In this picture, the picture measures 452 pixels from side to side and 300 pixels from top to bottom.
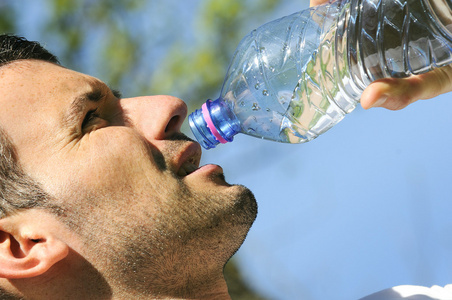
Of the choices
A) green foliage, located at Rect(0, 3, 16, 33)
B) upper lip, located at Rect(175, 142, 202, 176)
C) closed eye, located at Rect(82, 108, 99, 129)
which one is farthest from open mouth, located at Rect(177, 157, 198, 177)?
green foliage, located at Rect(0, 3, 16, 33)

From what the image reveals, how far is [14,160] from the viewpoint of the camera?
3.02ft

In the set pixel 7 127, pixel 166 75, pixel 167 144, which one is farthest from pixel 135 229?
pixel 166 75

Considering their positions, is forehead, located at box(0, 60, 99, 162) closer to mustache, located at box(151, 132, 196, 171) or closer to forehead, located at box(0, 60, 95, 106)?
forehead, located at box(0, 60, 95, 106)

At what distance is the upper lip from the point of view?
99 cm

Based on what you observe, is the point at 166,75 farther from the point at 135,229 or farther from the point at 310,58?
the point at 135,229

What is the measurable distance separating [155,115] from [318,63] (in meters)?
0.39

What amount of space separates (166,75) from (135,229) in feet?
4.84

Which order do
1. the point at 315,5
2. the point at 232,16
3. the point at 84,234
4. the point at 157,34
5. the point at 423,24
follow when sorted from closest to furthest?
the point at 423,24 → the point at 84,234 → the point at 315,5 → the point at 232,16 → the point at 157,34

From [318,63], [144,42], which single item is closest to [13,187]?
[318,63]

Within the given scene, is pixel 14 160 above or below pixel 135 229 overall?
above

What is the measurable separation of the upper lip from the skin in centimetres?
37

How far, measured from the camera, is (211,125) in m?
1.02

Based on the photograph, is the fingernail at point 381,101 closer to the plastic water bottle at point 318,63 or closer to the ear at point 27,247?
the plastic water bottle at point 318,63

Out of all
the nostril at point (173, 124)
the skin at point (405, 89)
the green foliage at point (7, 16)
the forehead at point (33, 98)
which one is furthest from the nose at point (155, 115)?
the green foliage at point (7, 16)
